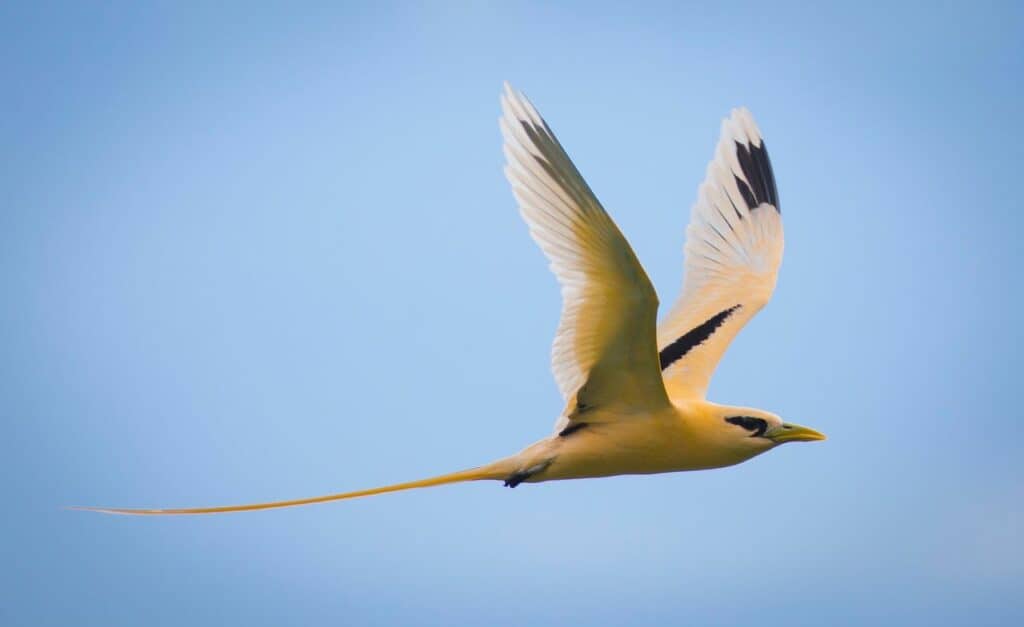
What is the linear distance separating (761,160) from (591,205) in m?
4.12

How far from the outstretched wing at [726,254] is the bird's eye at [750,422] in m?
0.91

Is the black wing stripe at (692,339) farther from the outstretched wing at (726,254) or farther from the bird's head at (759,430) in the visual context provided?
the bird's head at (759,430)

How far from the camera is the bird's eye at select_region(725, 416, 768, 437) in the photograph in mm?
6840

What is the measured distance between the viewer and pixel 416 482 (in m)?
6.46

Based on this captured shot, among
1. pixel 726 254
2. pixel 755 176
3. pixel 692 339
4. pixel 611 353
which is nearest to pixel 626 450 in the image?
pixel 611 353

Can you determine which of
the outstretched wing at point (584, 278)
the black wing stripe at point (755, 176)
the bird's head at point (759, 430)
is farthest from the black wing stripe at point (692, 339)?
the outstretched wing at point (584, 278)

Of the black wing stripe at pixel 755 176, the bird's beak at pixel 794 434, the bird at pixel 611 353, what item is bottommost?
the bird's beak at pixel 794 434

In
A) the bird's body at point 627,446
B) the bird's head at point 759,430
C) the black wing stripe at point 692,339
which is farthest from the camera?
the black wing stripe at point 692,339

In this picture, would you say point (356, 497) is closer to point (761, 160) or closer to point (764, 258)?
point (764, 258)

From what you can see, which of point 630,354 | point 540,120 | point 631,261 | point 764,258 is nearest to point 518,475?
point 630,354

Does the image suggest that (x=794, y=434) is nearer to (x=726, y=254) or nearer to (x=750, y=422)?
(x=750, y=422)

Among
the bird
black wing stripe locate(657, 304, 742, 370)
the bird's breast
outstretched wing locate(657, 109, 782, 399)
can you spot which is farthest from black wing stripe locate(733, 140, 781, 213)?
the bird's breast

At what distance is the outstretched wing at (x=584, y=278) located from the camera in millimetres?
5680

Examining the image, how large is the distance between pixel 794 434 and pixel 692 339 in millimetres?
1286
